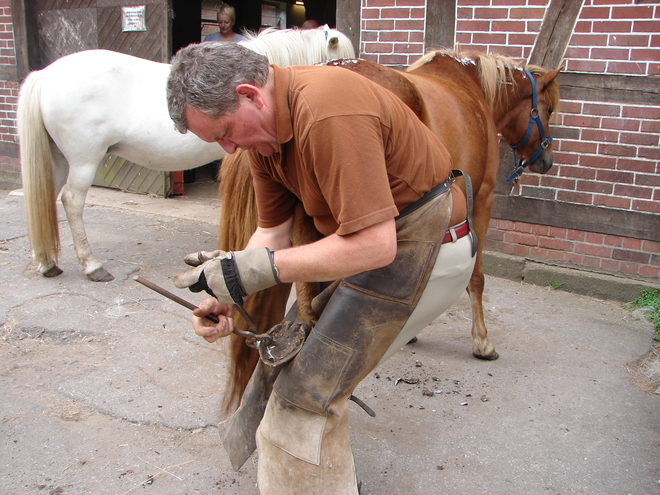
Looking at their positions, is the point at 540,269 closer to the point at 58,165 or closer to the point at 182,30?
the point at 58,165

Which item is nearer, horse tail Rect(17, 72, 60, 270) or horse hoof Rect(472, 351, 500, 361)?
horse hoof Rect(472, 351, 500, 361)

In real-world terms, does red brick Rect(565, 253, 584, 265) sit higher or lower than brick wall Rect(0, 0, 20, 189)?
lower

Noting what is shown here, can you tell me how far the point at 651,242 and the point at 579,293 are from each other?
0.61 metres

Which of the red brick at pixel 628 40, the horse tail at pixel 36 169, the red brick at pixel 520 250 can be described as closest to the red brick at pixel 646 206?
the red brick at pixel 520 250

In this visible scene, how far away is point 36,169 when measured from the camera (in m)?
4.01

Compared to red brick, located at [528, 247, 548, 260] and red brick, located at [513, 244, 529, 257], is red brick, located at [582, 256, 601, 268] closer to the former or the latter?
red brick, located at [528, 247, 548, 260]

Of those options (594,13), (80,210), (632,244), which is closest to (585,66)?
(594,13)

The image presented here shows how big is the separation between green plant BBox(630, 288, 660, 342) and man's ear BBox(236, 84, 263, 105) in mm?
3391

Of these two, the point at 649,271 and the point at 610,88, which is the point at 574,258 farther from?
the point at 610,88

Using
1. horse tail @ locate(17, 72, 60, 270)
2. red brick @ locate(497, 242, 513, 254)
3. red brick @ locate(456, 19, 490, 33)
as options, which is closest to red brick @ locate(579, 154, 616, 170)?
red brick @ locate(497, 242, 513, 254)

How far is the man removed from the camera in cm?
140

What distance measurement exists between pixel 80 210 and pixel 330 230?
3144 mm

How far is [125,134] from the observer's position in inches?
167

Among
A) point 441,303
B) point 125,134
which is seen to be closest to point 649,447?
point 441,303
